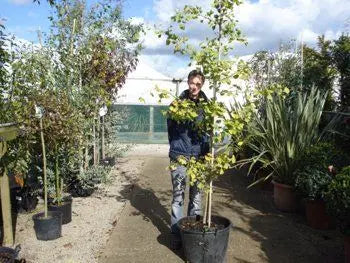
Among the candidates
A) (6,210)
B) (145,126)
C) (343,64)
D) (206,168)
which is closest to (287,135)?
(206,168)

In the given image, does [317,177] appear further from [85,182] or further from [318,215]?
[85,182]

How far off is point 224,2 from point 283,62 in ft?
19.6

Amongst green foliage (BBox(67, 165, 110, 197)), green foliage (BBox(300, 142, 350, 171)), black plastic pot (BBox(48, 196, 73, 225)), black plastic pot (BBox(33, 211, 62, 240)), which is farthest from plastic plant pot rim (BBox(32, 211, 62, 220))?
green foliage (BBox(300, 142, 350, 171))

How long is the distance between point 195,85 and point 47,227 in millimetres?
2306

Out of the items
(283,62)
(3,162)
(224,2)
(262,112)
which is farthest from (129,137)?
(224,2)

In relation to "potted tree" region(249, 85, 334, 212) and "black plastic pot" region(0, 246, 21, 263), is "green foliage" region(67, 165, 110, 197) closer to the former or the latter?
"potted tree" region(249, 85, 334, 212)

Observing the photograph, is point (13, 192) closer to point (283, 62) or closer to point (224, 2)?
point (224, 2)

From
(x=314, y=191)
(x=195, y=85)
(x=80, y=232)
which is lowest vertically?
(x=80, y=232)

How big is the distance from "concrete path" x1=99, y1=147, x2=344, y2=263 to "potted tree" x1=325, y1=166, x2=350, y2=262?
0.51m

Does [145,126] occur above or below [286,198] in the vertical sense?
above

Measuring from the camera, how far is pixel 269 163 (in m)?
5.86

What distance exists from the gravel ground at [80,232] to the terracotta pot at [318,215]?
245cm

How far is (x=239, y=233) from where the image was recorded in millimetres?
4715

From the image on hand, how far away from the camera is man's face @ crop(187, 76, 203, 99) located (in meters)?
4.01
